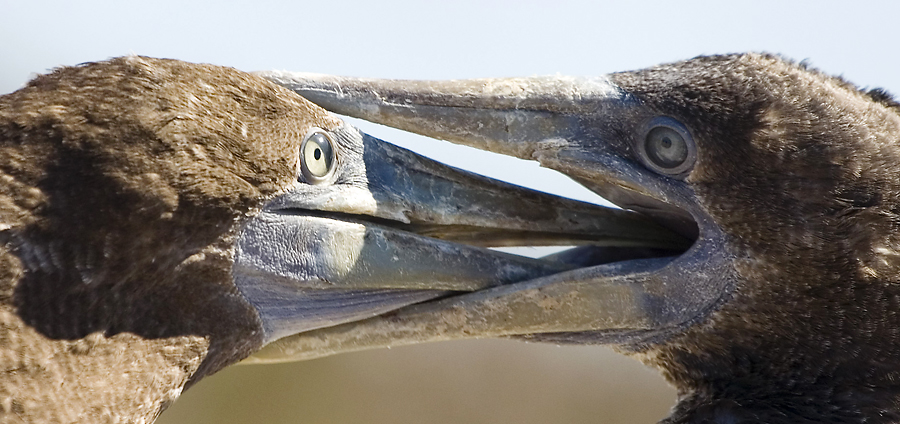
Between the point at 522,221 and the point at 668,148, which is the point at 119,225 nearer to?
the point at 522,221

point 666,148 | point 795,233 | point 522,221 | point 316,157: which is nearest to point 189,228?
point 316,157

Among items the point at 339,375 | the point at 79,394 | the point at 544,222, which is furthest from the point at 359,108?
the point at 339,375

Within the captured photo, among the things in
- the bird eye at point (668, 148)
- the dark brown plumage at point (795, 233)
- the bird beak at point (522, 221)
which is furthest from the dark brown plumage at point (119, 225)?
the dark brown plumage at point (795, 233)

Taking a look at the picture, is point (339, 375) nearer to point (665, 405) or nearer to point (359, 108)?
point (665, 405)

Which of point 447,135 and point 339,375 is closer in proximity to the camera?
point 447,135

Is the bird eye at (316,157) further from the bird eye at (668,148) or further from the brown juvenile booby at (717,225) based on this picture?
the bird eye at (668,148)

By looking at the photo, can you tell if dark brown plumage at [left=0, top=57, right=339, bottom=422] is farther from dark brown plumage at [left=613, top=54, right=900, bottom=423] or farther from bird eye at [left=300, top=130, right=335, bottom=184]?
dark brown plumage at [left=613, top=54, right=900, bottom=423]
